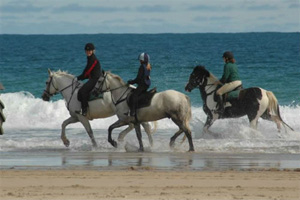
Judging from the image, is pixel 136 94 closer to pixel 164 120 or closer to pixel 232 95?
pixel 232 95

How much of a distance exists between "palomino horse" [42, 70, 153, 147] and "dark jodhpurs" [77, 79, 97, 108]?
0.65ft

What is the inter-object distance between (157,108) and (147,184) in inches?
197

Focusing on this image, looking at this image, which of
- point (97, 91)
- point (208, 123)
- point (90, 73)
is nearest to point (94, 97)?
point (97, 91)

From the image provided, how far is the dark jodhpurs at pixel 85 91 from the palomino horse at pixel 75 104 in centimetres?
20

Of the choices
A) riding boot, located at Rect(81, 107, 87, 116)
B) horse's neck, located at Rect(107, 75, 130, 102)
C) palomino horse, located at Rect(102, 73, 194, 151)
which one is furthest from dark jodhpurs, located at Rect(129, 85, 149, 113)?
riding boot, located at Rect(81, 107, 87, 116)

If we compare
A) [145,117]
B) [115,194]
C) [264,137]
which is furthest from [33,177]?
[264,137]

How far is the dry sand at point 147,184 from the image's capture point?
10117mm

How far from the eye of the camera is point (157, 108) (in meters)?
15.8

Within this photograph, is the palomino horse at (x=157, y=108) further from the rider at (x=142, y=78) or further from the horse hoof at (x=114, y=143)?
the rider at (x=142, y=78)

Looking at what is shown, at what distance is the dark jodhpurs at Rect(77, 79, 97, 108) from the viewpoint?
16.5 metres

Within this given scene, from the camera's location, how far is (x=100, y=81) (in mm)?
16484

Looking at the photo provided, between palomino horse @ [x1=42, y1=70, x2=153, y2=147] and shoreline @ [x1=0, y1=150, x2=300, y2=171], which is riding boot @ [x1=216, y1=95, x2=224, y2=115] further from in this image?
shoreline @ [x1=0, y1=150, x2=300, y2=171]

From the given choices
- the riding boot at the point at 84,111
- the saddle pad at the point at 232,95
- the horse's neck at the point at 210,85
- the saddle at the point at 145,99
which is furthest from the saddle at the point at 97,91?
the saddle pad at the point at 232,95

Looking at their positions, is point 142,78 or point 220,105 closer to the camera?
point 142,78
